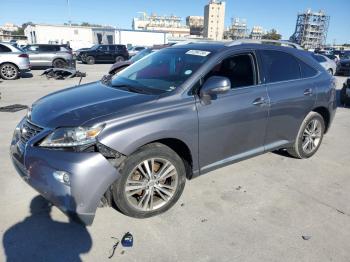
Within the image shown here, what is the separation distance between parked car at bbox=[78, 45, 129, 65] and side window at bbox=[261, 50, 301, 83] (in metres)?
24.2

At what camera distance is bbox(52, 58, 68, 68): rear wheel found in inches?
727

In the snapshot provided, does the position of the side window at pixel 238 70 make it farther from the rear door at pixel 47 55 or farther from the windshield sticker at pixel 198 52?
the rear door at pixel 47 55

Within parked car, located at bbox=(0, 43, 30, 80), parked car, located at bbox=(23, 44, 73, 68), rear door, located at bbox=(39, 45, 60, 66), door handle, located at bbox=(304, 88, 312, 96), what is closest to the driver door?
door handle, located at bbox=(304, 88, 312, 96)

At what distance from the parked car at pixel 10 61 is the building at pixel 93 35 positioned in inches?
1481

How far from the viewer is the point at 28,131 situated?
3.05 m

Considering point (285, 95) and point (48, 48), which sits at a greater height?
point (285, 95)

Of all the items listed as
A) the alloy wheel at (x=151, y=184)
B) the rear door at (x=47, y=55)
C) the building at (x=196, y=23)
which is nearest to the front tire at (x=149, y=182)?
the alloy wheel at (x=151, y=184)

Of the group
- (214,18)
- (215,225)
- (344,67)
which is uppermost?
(214,18)

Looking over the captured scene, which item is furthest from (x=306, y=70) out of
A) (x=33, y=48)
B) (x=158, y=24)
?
(x=158, y=24)

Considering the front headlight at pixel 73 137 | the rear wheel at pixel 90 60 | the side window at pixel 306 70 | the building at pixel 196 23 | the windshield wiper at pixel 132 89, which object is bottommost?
the rear wheel at pixel 90 60

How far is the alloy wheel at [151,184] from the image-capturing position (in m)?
3.03

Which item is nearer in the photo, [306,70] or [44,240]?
[44,240]

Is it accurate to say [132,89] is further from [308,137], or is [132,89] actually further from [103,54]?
[103,54]

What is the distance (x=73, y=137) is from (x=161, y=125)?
819 mm
